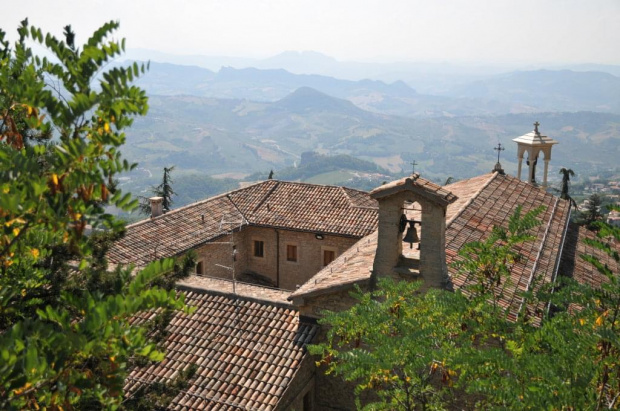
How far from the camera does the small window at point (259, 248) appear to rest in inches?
961

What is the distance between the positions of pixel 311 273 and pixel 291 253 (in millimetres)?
1235

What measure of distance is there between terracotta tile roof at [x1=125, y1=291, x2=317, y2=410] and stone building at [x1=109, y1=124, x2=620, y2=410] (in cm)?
3

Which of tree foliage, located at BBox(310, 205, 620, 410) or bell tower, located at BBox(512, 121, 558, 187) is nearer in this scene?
tree foliage, located at BBox(310, 205, 620, 410)

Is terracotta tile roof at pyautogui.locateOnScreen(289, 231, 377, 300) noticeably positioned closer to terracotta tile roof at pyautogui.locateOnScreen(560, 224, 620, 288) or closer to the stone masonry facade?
terracotta tile roof at pyautogui.locateOnScreen(560, 224, 620, 288)

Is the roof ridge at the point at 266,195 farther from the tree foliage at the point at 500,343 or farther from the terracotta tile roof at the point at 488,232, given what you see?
the tree foliage at the point at 500,343

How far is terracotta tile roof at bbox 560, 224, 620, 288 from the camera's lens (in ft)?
56.6

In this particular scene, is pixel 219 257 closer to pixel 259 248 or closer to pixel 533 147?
pixel 259 248

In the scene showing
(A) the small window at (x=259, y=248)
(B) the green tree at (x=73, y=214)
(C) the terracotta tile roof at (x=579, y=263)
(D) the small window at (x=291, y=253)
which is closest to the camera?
(B) the green tree at (x=73, y=214)

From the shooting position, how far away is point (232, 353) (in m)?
13.5

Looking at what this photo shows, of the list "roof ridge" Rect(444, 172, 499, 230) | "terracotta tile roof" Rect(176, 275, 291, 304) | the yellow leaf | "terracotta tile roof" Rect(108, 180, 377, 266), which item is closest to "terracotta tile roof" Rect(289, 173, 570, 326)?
"roof ridge" Rect(444, 172, 499, 230)

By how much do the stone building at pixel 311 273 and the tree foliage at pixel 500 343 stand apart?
441mm

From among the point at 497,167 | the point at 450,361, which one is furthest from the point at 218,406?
the point at 497,167

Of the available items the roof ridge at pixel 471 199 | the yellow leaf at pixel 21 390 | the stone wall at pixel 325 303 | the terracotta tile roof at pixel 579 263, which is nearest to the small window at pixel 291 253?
the roof ridge at pixel 471 199

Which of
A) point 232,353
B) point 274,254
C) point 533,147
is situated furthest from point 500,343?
point 533,147
